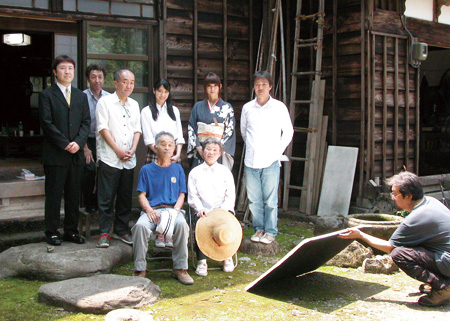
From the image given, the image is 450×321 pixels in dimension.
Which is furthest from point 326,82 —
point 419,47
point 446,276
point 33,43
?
point 33,43

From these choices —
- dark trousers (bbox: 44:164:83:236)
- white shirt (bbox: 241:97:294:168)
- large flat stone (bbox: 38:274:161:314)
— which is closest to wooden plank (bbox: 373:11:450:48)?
white shirt (bbox: 241:97:294:168)

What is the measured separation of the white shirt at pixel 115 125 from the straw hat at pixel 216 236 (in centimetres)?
122

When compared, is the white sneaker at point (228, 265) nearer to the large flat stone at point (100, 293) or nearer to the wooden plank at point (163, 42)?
the large flat stone at point (100, 293)

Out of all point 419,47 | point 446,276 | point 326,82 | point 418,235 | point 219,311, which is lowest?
point 219,311

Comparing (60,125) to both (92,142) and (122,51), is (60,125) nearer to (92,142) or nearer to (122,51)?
(92,142)

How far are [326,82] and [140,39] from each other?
2870 millimetres

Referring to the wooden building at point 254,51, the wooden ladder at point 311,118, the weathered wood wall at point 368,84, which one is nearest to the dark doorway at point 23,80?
the wooden building at point 254,51

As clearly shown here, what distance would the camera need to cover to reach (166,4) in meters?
7.07

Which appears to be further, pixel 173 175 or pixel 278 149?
pixel 278 149

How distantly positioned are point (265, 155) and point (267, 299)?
195 cm

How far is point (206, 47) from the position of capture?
759cm

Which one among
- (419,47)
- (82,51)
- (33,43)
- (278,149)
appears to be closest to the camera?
(278,149)

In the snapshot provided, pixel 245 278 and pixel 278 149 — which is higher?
pixel 278 149

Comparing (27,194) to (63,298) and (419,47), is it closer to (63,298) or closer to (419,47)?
(63,298)
